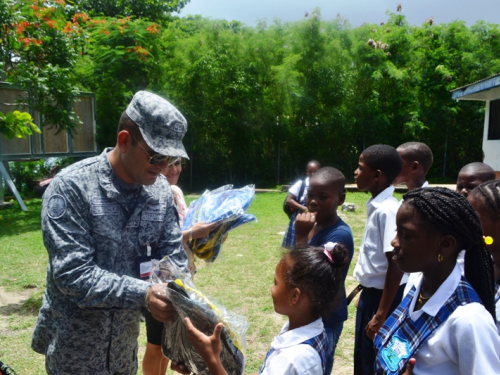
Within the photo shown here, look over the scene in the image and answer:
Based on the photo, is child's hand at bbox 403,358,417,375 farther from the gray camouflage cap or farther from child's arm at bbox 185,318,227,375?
the gray camouflage cap

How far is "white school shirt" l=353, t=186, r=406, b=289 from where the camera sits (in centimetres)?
292

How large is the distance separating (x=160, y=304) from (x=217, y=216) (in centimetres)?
154

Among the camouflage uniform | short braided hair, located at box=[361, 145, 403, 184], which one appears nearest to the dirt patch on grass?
the camouflage uniform

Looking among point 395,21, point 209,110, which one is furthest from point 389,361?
point 395,21

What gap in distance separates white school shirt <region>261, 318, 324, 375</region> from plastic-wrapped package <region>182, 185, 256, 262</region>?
1.55 m

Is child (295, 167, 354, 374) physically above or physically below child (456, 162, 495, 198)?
Result: below

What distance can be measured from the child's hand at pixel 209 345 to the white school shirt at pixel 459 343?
0.71 m

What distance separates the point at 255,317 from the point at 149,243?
3.05 meters

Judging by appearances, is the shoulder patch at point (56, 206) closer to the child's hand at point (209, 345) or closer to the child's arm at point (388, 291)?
the child's hand at point (209, 345)

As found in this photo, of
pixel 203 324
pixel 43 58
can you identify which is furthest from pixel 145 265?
pixel 43 58

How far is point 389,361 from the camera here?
1744mm

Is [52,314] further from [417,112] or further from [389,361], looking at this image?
[417,112]

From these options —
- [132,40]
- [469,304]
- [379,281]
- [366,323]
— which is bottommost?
[366,323]

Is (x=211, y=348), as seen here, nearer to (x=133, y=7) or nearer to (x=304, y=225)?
(x=304, y=225)
